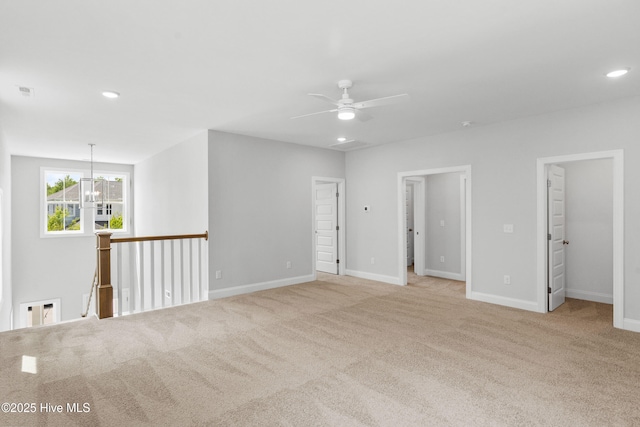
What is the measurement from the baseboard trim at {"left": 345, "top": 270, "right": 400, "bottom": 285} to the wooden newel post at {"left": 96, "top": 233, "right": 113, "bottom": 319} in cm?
434

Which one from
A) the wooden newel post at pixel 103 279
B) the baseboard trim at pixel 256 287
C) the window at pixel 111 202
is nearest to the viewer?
the wooden newel post at pixel 103 279

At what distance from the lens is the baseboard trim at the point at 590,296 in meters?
5.07

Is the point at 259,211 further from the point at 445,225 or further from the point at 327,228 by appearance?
the point at 445,225

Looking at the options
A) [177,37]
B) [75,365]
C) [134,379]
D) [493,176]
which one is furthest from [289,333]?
[493,176]

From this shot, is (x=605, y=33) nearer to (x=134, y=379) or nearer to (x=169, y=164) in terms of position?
(x=134, y=379)

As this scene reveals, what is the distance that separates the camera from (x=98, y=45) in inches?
103

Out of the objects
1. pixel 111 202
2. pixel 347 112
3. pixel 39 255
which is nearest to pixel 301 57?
pixel 347 112

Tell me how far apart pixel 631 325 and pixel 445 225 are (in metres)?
3.49

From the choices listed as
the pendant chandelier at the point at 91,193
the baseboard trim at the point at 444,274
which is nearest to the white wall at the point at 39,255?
the pendant chandelier at the point at 91,193

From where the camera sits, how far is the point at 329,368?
296cm

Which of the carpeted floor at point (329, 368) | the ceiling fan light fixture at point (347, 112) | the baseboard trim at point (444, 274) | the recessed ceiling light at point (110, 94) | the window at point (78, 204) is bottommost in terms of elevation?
the carpeted floor at point (329, 368)

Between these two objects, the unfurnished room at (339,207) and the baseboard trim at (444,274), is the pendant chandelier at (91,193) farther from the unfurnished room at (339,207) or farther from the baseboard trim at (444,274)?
the baseboard trim at (444,274)

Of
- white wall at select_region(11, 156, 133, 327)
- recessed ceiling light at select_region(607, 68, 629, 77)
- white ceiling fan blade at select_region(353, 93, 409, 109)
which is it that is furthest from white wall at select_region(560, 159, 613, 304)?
white wall at select_region(11, 156, 133, 327)

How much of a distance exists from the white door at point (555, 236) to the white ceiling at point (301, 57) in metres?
1.08
